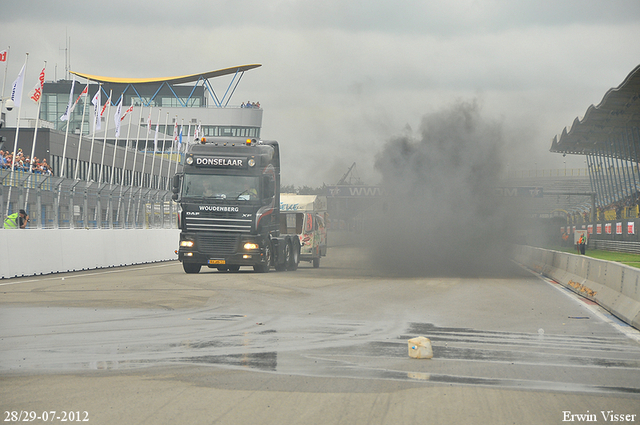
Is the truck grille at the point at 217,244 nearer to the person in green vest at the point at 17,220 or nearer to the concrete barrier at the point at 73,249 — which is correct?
the concrete barrier at the point at 73,249

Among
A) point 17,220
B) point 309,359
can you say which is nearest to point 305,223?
point 17,220

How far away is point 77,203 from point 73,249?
5.64 ft

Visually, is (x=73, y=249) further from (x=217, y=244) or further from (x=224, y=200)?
(x=224, y=200)

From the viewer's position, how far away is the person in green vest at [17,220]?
2147 centimetres

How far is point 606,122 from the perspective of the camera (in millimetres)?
60281

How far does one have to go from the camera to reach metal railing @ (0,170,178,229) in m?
22.1

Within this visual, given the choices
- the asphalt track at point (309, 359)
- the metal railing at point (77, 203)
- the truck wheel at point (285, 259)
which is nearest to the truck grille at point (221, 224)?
the truck wheel at point (285, 259)

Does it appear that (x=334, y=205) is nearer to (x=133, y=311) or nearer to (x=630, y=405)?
(x=133, y=311)

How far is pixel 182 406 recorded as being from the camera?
20.2 ft

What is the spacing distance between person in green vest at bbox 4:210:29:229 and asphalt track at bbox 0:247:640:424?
5535mm

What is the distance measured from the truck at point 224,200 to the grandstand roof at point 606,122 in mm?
29635

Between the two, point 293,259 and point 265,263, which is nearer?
point 265,263

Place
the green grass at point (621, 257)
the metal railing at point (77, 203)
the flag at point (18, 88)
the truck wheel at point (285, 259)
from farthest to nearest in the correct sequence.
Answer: the flag at point (18, 88) → the green grass at point (621, 257) → the truck wheel at point (285, 259) → the metal railing at point (77, 203)

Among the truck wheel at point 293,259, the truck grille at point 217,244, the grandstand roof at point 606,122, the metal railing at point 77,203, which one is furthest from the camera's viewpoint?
the grandstand roof at point 606,122
